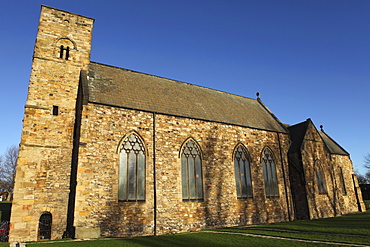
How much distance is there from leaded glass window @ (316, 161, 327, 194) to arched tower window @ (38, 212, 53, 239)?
21.0 meters

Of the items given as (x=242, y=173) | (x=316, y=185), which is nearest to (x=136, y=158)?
(x=242, y=173)

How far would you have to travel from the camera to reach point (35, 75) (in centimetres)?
1662

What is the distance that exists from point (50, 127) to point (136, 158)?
5.59m

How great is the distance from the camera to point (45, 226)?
47.3ft

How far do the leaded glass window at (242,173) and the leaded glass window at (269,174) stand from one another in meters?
1.75

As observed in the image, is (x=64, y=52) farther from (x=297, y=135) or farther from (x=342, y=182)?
(x=342, y=182)

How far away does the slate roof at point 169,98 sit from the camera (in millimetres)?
17359

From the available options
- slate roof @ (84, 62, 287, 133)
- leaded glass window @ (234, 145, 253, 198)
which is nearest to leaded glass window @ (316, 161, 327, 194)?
slate roof @ (84, 62, 287, 133)

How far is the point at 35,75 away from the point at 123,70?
6494 mm

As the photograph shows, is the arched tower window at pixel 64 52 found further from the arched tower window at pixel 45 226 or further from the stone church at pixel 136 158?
the arched tower window at pixel 45 226

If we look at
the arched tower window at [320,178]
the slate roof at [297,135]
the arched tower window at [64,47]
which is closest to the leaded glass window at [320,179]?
the arched tower window at [320,178]

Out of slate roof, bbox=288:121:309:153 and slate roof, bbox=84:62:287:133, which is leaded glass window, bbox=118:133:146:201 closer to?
slate roof, bbox=84:62:287:133

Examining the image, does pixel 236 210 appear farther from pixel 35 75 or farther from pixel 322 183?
pixel 35 75

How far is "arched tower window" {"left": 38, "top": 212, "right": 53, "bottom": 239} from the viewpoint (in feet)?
46.9
